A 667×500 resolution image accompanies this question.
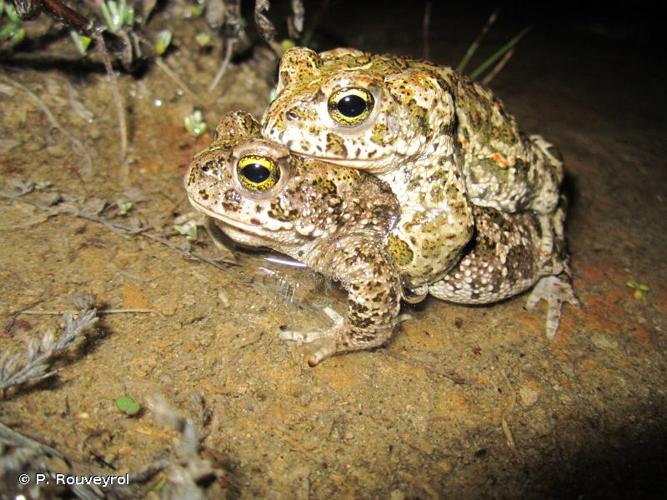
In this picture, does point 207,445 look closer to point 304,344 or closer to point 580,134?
point 304,344

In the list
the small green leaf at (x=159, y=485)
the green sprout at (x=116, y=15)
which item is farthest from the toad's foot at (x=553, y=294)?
the green sprout at (x=116, y=15)

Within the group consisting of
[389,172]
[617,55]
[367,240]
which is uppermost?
[617,55]

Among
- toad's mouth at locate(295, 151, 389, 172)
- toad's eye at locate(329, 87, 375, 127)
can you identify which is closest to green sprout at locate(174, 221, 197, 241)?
toad's mouth at locate(295, 151, 389, 172)

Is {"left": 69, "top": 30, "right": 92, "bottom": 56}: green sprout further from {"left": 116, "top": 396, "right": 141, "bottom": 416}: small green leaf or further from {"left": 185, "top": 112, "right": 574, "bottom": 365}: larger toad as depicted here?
{"left": 116, "top": 396, "right": 141, "bottom": 416}: small green leaf

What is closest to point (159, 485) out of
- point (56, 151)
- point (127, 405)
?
point (127, 405)

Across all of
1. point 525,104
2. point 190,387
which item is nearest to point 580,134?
point 525,104
